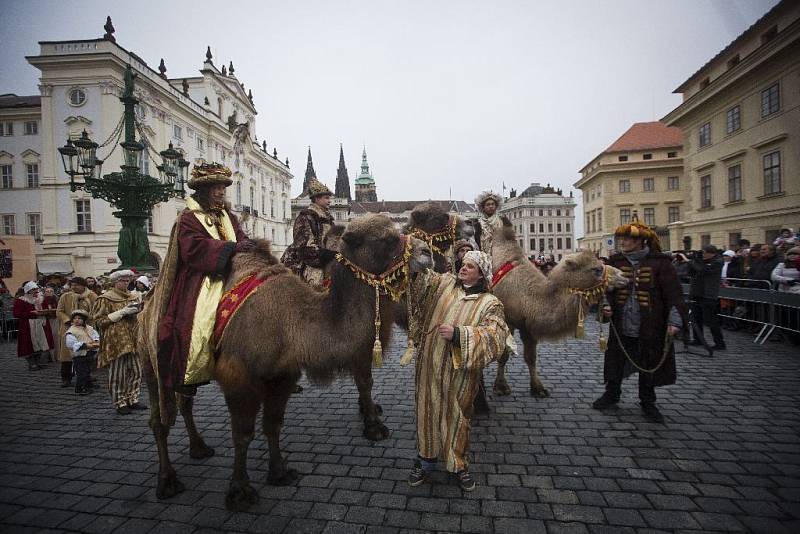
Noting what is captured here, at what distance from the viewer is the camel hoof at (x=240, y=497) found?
133 inches

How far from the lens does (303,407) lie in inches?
228

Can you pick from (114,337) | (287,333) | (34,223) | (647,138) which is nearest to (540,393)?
(287,333)

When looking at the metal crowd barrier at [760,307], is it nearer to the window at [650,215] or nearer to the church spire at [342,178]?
the window at [650,215]

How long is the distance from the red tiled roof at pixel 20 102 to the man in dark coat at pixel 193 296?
146 feet

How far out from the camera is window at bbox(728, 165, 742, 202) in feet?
79.2

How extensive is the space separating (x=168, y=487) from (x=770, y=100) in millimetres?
29861

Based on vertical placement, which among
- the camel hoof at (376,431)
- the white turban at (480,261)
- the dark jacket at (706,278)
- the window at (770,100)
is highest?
the window at (770,100)

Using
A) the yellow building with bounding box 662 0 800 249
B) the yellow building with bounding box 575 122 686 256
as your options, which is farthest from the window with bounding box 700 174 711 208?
the yellow building with bounding box 575 122 686 256

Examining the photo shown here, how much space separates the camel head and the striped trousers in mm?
6125

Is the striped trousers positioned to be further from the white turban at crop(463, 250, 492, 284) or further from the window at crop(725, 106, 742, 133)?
the window at crop(725, 106, 742, 133)

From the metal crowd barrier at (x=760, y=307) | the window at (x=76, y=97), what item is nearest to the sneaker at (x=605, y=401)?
the metal crowd barrier at (x=760, y=307)

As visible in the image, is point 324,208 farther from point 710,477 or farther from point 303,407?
point 710,477

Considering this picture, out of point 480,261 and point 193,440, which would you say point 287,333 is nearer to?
point 480,261

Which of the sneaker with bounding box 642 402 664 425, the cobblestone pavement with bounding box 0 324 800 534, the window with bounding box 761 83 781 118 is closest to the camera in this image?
the cobblestone pavement with bounding box 0 324 800 534
